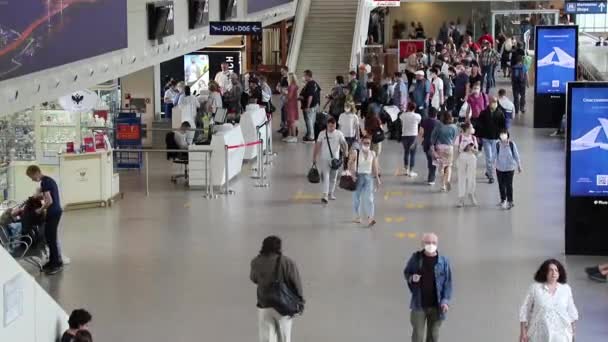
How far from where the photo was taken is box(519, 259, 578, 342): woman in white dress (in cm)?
1019

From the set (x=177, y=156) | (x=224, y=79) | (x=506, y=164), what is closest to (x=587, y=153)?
(x=506, y=164)

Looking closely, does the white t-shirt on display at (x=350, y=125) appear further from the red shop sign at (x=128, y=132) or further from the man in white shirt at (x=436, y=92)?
the man in white shirt at (x=436, y=92)

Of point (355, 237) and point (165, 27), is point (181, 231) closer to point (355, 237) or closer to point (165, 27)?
point (355, 237)

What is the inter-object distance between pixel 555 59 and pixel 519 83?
362 centimetres

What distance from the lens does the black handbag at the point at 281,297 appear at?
10.8 metres

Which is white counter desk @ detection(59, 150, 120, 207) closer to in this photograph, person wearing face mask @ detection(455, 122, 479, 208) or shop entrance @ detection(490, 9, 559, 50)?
person wearing face mask @ detection(455, 122, 479, 208)

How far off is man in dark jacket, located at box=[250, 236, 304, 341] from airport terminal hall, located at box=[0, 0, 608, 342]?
0.02 m

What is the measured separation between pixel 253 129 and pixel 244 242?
276 inches

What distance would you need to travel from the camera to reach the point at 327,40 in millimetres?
35938

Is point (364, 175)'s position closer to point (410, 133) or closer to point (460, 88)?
point (410, 133)

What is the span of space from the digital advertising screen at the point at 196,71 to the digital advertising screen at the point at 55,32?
13.6 m

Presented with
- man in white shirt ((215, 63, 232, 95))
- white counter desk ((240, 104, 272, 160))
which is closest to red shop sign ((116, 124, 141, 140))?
white counter desk ((240, 104, 272, 160))

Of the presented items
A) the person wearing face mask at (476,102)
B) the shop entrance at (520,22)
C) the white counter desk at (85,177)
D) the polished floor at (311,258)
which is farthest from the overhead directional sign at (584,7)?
the white counter desk at (85,177)

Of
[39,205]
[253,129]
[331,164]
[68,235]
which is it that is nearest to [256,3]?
[253,129]
